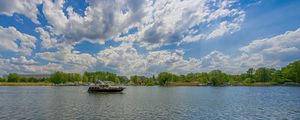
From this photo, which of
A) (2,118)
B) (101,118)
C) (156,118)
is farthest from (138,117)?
(2,118)

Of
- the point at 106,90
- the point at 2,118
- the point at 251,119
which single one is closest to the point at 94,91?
the point at 106,90

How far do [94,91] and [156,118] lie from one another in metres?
84.4

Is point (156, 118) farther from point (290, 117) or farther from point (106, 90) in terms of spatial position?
point (106, 90)

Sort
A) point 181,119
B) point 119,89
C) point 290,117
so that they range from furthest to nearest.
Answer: point 119,89
point 290,117
point 181,119

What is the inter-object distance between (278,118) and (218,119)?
9.33 meters

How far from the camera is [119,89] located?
119m

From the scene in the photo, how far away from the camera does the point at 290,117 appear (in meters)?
42.6

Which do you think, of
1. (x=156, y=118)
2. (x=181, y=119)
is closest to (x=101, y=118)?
(x=156, y=118)

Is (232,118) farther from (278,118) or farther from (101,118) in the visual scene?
(101,118)

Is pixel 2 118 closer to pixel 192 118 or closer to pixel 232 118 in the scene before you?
pixel 192 118

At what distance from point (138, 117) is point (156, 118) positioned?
273 centimetres

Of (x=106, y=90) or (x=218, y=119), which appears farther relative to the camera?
(x=106, y=90)

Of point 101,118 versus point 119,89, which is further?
point 119,89

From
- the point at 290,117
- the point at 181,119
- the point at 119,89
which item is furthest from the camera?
the point at 119,89
